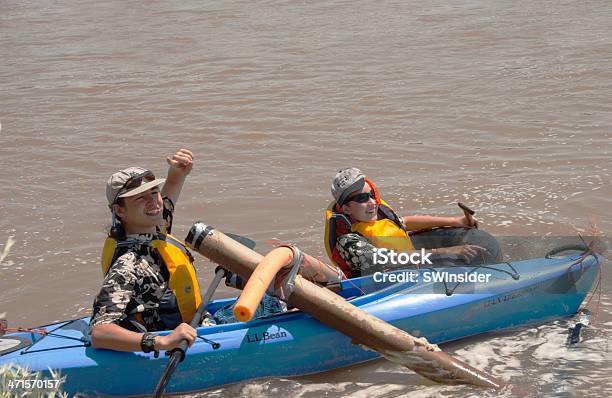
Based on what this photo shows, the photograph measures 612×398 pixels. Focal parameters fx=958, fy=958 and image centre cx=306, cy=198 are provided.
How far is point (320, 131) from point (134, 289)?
561cm

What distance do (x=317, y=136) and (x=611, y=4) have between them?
26.2 ft

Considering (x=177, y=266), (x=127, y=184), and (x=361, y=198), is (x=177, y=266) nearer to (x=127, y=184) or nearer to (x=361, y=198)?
(x=127, y=184)

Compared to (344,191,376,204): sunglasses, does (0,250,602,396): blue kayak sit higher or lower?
lower

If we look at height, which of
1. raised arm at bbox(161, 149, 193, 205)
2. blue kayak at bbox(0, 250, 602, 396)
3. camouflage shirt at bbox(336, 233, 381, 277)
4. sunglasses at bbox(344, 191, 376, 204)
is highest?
raised arm at bbox(161, 149, 193, 205)

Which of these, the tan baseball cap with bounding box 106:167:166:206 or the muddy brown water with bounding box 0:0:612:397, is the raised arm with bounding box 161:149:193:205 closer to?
the tan baseball cap with bounding box 106:167:166:206

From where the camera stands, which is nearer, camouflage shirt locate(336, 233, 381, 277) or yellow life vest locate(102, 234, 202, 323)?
yellow life vest locate(102, 234, 202, 323)

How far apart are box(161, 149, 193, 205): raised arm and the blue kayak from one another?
683 mm

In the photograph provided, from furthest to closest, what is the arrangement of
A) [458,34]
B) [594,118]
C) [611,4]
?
[611,4] → [458,34] → [594,118]

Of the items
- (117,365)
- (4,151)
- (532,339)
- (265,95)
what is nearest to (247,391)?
(117,365)

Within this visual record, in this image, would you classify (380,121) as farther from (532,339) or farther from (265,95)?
(532,339)

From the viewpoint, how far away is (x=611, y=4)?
15.8 metres

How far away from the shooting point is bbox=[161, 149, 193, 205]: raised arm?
17.4 ft

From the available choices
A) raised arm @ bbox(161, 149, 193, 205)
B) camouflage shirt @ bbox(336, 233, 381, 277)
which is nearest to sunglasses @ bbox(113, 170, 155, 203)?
raised arm @ bbox(161, 149, 193, 205)

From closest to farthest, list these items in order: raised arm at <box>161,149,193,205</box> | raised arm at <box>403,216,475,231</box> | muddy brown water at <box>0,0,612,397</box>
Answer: raised arm at <box>161,149,193,205</box>
raised arm at <box>403,216,475,231</box>
muddy brown water at <box>0,0,612,397</box>
